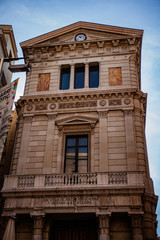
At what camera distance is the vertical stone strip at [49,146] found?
20.9 m

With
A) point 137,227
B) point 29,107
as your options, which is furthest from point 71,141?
point 137,227

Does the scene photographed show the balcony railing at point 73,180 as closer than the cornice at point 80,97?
Yes

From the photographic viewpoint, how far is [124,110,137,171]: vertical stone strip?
1995 cm

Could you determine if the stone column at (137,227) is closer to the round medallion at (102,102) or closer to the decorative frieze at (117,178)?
the decorative frieze at (117,178)

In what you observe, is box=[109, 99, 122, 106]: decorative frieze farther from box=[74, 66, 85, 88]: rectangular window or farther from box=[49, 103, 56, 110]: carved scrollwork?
box=[49, 103, 56, 110]: carved scrollwork

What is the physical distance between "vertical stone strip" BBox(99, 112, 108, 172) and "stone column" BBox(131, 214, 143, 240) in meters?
4.03

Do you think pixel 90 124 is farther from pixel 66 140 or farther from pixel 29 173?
pixel 29 173

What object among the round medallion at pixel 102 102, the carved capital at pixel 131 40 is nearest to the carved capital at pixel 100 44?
the carved capital at pixel 131 40

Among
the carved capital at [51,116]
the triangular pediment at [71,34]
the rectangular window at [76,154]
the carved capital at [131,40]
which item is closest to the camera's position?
the rectangular window at [76,154]

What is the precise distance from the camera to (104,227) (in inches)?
674

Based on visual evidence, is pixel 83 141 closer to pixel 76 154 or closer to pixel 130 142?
pixel 76 154

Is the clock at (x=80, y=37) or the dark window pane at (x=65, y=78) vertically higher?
the clock at (x=80, y=37)

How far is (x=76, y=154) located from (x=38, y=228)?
6245mm

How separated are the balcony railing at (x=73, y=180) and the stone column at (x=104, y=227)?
6.54 feet
